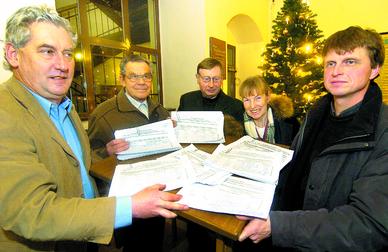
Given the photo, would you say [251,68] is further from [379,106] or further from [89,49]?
[379,106]

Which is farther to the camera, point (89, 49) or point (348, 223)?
point (89, 49)

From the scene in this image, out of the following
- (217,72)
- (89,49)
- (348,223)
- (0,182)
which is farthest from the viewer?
(89,49)

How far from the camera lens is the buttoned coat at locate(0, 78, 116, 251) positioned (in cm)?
65

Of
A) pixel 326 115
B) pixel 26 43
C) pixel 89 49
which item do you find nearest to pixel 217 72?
pixel 326 115

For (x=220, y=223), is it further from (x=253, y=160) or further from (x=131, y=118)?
(x=131, y=118)

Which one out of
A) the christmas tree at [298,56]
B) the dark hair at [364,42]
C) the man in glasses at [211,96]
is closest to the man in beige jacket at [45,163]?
the dark hair at [364,42]

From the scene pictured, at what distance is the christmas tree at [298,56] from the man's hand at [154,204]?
323 cm

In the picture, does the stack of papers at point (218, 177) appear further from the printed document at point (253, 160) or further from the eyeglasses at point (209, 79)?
the eyeglasses at point (209, 79)

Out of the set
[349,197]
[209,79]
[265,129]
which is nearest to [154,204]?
[349,197]

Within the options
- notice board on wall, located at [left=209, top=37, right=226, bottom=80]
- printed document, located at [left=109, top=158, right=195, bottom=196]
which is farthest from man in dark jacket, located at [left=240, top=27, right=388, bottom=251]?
notice board on wall, located at [left=209, top=37, right=226, bottom=80]

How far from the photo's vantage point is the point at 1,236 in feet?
2.60

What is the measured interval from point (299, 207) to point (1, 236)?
119 cm

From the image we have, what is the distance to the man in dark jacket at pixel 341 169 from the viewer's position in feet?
2.46

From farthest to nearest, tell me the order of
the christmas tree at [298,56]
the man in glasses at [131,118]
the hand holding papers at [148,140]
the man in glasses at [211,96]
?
the christmas tree at [298,56]
the man in glasses at [211,96]
the man in glasses at [131,118]
the hand holding papers at [148,140]
